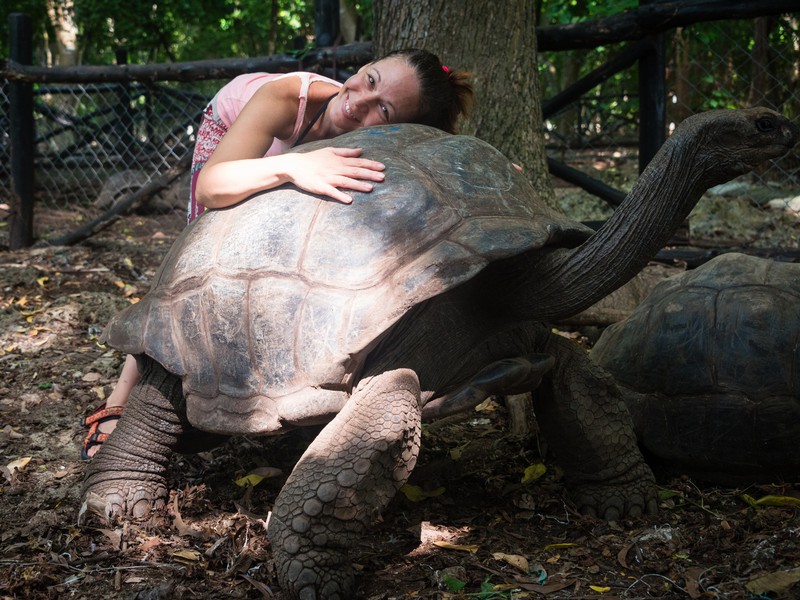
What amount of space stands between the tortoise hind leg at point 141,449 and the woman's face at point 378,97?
1256mm

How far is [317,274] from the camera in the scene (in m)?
2.52

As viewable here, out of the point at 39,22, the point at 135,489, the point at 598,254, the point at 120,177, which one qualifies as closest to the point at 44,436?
the point at 135,489

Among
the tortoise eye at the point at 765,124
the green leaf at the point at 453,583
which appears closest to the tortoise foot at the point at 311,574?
the green leaf at the point at 453,583

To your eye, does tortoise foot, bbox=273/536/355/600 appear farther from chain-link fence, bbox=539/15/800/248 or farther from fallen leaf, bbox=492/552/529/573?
chain-link fence, bbox=539/15/800/248

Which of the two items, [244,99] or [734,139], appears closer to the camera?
[734,139]

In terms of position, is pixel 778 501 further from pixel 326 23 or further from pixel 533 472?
pixel 326 23

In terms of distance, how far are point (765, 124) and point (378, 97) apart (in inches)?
58.2

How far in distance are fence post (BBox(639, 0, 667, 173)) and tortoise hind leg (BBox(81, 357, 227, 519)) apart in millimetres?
3684

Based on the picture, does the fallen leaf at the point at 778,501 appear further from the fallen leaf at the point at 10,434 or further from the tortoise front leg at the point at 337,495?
the fallen leaf at the point at 10,434

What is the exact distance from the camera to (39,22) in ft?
62.7

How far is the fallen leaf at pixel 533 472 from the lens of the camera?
3252mm

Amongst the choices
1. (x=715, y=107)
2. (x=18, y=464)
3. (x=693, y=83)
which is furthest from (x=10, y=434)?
(x=693, y=83)

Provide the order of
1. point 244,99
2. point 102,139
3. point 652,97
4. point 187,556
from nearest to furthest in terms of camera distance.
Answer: point 187,556, point 244,99, point 652,97, point 102,139

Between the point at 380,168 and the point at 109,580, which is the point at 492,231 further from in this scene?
the point at 109,580
